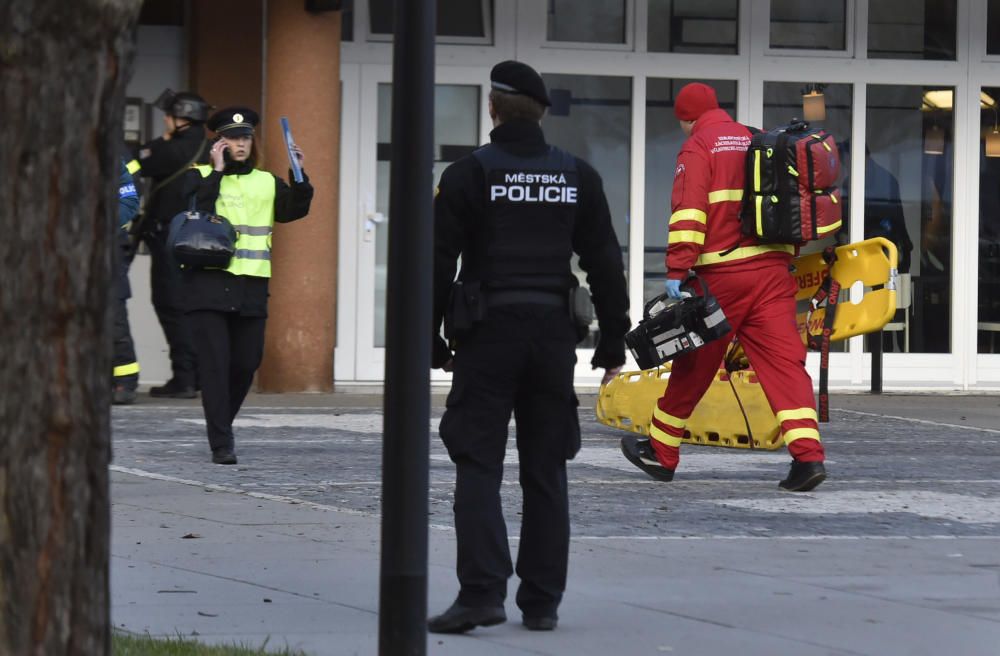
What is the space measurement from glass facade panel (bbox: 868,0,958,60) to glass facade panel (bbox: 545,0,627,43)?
7.19 feet

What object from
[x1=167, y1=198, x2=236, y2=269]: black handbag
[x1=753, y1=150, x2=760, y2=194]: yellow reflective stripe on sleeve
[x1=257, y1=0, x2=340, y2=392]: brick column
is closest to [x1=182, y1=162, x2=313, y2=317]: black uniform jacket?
[x1=167, y1=198, x2=236, y2=269]: black handbag

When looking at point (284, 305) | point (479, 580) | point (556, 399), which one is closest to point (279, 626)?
point (479, 580)

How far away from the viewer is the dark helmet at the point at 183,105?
44.4ft

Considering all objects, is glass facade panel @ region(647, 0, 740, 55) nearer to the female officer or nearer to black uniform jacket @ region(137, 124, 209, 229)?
black uniform jacket @ region(137, 124, 209, 229)

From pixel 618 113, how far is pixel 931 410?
11.9 ft

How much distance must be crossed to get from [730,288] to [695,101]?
95 cm

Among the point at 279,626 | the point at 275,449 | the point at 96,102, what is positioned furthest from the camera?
the point at 275,449

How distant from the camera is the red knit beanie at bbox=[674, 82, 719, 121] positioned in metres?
9.10

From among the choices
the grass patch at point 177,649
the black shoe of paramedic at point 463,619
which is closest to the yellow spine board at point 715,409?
the black shoe of paramedic at point 463,619

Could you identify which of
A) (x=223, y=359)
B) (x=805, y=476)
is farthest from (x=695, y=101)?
(x=223, y=359)

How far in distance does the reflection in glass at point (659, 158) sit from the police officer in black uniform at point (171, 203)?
12.5 ft

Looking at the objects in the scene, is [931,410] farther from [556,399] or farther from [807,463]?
[556,399]

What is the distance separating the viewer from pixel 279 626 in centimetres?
536

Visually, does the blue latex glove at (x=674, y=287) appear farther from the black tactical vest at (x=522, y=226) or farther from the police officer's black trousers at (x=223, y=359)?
the black tactical vest at (x=522, y=226)
